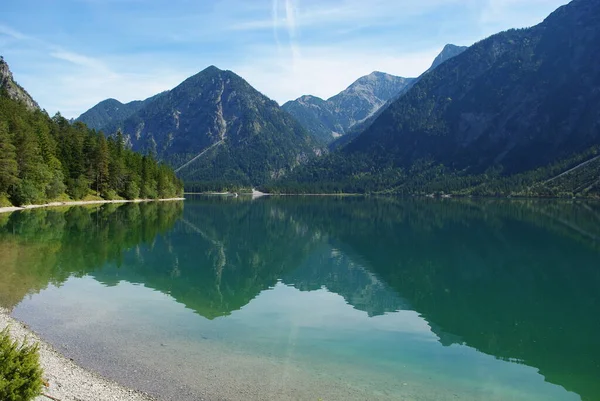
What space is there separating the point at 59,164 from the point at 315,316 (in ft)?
330

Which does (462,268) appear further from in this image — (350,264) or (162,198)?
(162,198)

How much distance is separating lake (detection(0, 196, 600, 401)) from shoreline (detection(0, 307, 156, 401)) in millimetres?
752

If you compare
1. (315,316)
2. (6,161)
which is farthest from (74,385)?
(6,161)

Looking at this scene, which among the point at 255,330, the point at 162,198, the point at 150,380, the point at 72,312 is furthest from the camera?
the point at 162,198

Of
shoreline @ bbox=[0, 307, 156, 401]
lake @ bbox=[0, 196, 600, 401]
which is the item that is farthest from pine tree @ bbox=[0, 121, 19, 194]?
shoreline @ bbox=[0, 307, 156, 401]

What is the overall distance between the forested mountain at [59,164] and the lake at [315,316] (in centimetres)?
4153

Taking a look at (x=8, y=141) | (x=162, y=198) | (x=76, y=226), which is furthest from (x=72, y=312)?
(x=162, y=198)

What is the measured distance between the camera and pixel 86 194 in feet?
416

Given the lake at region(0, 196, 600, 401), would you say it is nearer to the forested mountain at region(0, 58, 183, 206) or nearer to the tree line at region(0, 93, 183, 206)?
the tree line at region(0, 93, 183, 206)

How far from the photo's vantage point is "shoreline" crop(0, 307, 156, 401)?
14719 millimetres

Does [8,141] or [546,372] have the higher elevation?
[8,141]

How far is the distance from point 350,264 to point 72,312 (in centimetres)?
2723

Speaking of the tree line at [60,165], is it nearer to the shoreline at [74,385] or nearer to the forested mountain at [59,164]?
the forested mountain at [59,164]

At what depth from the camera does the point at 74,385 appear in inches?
619
